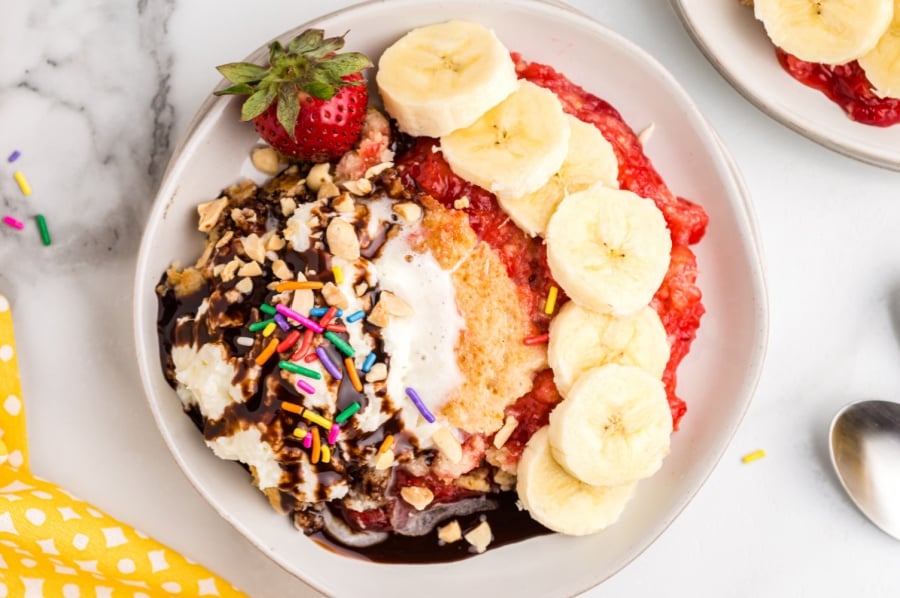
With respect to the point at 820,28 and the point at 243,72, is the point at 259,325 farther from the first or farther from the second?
the point at 820,28

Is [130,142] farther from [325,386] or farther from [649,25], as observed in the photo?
[649,25]

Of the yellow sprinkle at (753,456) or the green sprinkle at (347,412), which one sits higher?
the green sprinkle at (347,412)

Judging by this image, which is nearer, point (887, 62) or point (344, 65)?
point (344, 65)

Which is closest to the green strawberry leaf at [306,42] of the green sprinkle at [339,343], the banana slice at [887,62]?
the green sprinkle at [339,343]

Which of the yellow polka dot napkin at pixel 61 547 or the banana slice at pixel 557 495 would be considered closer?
the banana slice at pixel 557 495

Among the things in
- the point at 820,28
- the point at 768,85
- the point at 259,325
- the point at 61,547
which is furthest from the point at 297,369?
the point at 820,28

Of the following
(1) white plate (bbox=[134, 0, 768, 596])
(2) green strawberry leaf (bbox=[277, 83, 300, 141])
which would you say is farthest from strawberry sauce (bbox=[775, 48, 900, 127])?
(2) green strawberry leaf (bbox=[277, 83, 300, 141])

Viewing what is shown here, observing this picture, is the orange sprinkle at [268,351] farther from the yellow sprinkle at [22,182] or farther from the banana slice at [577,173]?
the yellow sprinkle at [22,182]

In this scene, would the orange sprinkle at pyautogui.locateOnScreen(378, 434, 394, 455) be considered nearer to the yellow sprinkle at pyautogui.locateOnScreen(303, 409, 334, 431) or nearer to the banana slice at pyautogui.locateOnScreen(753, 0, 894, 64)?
the yellow sprinkle at pyautogui.locateOnScreen(303, 409, 334, 431)

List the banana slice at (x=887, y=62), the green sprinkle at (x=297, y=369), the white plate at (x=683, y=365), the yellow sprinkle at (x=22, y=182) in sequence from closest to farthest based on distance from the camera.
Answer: the green sprinkle at (x=297, y=369) → the white plate at (x=683, y=365) → the banana slice at (x=887, y=62) → the yellow sprinkle at (x=22, y=182)
